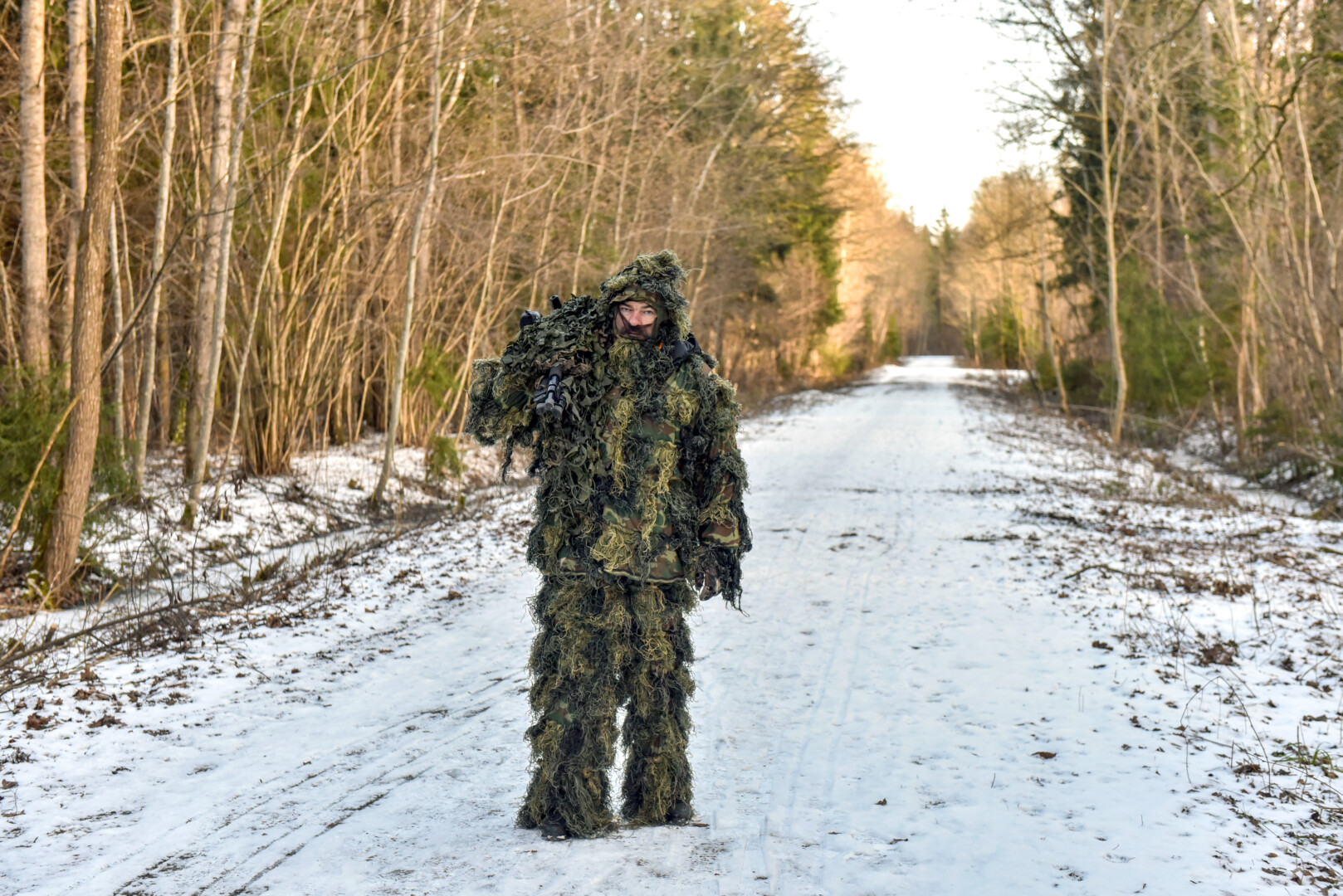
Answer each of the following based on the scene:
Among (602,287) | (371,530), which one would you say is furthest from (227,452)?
(602,287)

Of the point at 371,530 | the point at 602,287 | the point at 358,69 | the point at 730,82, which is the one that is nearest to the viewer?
the point at 602,287

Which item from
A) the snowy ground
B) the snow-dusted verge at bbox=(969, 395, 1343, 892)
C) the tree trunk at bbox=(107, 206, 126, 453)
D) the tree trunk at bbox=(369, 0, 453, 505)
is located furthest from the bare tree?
the snow-dusted verge at bbox=(969, 395, 1343, 892)

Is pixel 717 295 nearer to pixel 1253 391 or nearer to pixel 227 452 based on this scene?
pixel 1253 391

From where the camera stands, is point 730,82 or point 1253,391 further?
point 730,82

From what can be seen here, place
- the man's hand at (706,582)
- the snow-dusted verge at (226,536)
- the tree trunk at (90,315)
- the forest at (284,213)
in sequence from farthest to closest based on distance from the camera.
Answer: the forest at (284,213) < the tree trunk at (90,315) < the snow-dusted verge at (226,536) < the man's hand at (706,582)

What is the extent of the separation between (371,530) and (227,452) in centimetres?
172

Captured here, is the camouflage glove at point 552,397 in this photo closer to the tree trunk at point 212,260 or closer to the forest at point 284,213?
the forest at point 284,213

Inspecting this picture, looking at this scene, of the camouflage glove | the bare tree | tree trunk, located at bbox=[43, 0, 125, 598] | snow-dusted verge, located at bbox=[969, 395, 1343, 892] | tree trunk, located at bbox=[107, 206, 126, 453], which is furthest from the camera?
the bare tree

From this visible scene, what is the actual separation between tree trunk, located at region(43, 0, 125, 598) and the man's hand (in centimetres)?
477

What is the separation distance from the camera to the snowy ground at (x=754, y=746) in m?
3.49

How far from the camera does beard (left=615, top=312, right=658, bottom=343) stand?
369 centimetres

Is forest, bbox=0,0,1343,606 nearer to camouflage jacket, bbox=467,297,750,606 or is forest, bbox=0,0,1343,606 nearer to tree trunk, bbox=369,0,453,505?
tree trunk, bbox=369,0,453,505

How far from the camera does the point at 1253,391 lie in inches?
670

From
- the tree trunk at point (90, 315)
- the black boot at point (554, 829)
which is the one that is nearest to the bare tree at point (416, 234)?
A: the tree trunk at point (90, 315)
